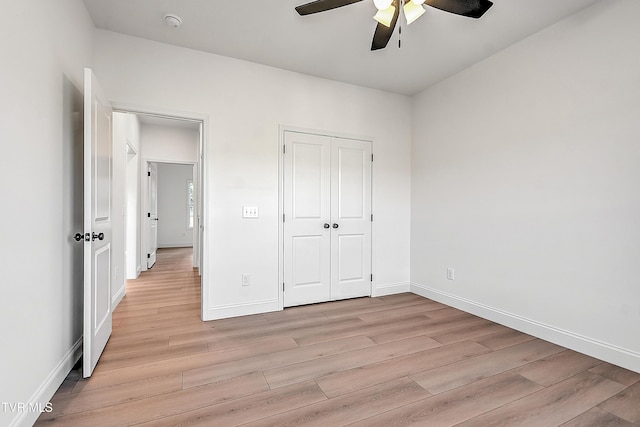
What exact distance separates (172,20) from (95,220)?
5.68ft

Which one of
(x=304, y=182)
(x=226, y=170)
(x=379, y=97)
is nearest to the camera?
(x=226, y=170)

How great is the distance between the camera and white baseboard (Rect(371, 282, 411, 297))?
3.90 m

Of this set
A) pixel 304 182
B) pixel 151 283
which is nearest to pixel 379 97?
pixel 304 182

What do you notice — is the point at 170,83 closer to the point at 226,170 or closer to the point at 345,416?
the point at 226,170

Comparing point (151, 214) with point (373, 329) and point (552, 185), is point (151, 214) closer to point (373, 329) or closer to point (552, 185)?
point (373, 329)

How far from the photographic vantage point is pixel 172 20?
97.8 inches

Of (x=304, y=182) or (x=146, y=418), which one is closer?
(x=146, y=418)

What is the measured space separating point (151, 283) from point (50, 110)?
10.9 ft

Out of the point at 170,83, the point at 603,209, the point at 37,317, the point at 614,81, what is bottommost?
the point at 37,317

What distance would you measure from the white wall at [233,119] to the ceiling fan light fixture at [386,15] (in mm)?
1673

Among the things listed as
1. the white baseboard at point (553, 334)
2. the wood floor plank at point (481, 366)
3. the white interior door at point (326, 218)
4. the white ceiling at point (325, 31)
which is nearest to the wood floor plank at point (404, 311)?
the white baseboard at point (553, 334)

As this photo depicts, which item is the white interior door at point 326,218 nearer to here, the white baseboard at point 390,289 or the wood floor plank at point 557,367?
the white baseboard at point 390,289

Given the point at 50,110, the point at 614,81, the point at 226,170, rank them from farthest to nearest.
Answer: the point at 226,170 < the point at 614,81 < the point at 50,110

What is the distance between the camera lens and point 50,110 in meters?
1.78
